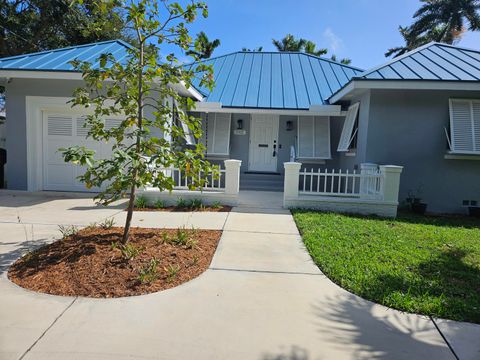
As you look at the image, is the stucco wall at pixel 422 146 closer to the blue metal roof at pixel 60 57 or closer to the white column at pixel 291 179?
the white column at pixel 291 179

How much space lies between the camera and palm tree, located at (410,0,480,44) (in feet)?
93.0

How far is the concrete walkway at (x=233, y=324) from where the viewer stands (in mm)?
2621

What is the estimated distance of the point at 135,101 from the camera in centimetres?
477

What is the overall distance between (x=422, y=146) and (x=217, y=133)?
6.71m

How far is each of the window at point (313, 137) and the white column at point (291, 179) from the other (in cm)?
365

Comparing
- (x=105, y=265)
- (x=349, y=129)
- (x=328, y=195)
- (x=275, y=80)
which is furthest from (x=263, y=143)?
(x=105, y=265)

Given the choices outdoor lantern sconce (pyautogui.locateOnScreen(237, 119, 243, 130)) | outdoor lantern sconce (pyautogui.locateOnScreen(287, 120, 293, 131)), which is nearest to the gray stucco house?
outdoor lantern sconce (pyautogui.locateOnScreen(287, 120, 293, 131))

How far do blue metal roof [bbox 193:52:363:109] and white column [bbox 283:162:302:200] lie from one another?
3780 millimetres

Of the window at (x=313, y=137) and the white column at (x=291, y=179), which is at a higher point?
the window at (x=313, y=137)

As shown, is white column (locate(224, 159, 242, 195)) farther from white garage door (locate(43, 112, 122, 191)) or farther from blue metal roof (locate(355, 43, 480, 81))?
blue metal roof (locate(355, 43, 480, 81))

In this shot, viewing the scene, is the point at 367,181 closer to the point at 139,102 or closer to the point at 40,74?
the point at 139,102

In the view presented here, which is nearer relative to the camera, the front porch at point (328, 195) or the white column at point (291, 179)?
the front porch at point (328, 195)

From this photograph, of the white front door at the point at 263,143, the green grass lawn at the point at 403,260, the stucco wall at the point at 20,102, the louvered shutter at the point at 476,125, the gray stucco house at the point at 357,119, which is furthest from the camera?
the white front door at the point at 263,143

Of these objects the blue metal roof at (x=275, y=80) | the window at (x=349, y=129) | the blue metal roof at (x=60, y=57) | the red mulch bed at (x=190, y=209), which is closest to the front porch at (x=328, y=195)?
the red mulch bed at (x=190, y=209)
